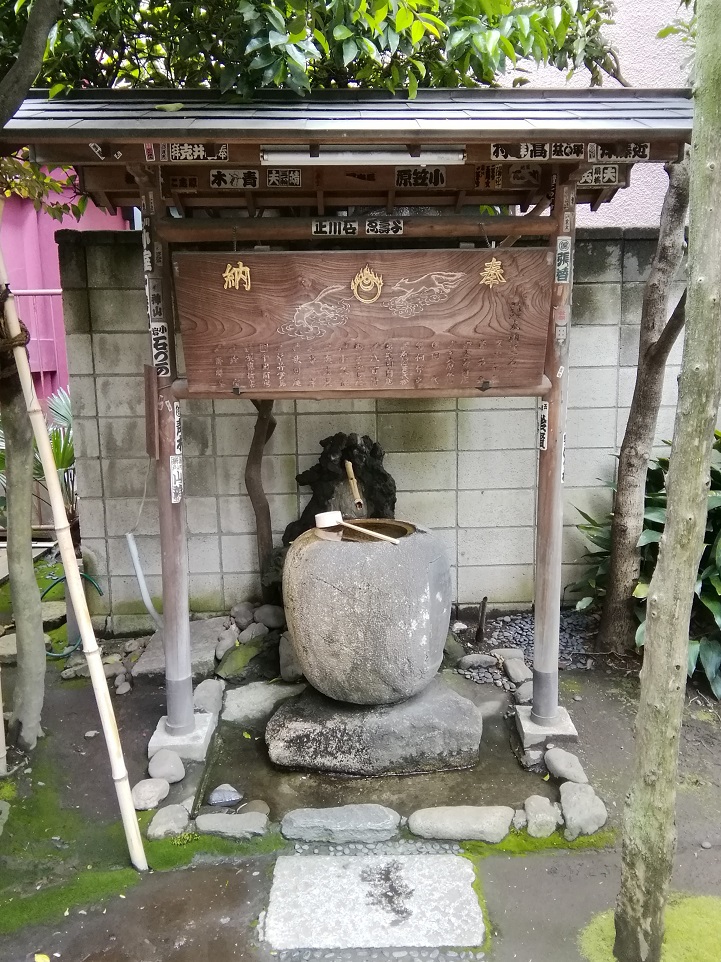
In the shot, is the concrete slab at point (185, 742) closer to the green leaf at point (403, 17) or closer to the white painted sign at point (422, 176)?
the white painted sign at point (422, 176)

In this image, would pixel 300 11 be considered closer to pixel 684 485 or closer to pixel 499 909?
pixel 684 485

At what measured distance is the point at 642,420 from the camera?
4.83 meters

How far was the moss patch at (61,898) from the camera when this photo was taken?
2.93 meters

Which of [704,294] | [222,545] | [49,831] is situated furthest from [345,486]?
[704,294]

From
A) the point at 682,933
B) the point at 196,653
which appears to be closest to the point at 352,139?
the point at 196,653

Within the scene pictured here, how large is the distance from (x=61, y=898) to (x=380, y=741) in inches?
67.0

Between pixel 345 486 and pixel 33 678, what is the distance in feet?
7.79

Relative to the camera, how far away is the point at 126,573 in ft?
18.1

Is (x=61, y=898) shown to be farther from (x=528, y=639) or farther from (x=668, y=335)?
(x=668, y=335)

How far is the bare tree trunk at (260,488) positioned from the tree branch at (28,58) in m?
2.44

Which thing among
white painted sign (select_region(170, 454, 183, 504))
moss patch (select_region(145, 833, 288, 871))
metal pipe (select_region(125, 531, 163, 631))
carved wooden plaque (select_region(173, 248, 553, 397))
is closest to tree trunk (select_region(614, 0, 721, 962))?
carved wooden plaque (select_region(173, 248, 553, 397))

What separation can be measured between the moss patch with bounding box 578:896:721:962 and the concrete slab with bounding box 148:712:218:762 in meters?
2.18

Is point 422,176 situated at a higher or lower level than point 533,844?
higher

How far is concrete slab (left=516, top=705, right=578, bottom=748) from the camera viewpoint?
4039mm
